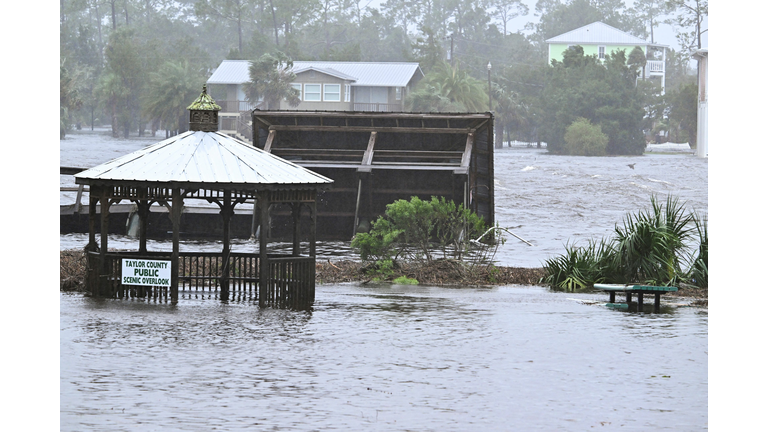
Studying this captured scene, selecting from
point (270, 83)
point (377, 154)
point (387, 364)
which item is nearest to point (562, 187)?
point (270, 83)

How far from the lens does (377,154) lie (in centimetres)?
3566

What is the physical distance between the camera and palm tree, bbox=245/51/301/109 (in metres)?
85.4

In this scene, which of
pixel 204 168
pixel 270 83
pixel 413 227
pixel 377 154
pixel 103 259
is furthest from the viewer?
pixel 270 83

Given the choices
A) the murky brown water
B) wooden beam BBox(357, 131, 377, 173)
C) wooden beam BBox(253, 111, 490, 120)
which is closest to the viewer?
the murky brown water

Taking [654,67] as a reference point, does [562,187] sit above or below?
below

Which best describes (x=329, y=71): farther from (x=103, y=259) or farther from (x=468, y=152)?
(x=103, y=259)

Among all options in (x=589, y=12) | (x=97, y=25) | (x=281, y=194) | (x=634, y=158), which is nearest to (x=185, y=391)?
(x=281, y=194)

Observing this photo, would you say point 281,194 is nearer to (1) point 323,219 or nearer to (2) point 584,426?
(2) point 584,426

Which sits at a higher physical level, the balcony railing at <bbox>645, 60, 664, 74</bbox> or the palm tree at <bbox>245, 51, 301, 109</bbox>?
the balcony railing at <bbox>645, 60, 664, 74</bbox>

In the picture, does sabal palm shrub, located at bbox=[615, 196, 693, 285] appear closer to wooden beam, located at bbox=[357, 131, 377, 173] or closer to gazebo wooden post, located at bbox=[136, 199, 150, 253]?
gazebo wooden post, located at bbox=[136, 199, 150, 253]

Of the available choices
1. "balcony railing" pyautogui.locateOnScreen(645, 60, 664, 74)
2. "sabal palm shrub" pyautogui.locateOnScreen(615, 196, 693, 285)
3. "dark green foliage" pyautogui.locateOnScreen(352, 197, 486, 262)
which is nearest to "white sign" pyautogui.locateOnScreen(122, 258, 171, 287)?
"dark green foliage" pyautogui.locateOnScreen(352, 197, 486, 262)

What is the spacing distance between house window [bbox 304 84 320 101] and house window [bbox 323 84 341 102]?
596mm

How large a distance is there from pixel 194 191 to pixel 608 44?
319 ft

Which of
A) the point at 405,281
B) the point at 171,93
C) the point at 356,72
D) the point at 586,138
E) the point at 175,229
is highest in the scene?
the point at 356,72
